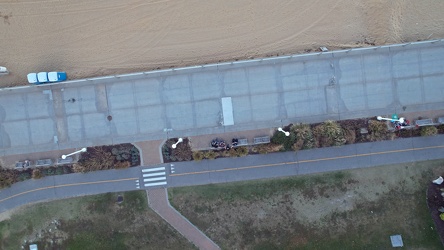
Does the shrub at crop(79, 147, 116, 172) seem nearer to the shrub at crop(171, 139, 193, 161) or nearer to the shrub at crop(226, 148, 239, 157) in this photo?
the shrub at crop(171, 139, 193, 161)

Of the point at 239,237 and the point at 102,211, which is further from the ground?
the point at 102,211

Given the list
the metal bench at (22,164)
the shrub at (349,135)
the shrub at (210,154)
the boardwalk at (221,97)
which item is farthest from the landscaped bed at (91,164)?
the shrub at (349,135)

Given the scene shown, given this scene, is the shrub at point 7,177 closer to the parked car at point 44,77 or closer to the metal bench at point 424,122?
the parked car at point 44,77

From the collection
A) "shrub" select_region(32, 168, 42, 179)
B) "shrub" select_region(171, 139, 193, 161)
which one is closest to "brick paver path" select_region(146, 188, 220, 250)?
"shrub" select_region(171, 139, 193, 161)

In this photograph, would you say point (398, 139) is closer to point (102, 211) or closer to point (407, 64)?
point (407, 64)

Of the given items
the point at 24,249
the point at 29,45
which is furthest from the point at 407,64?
the point at 24,249

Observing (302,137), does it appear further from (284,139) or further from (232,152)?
(232,152)
